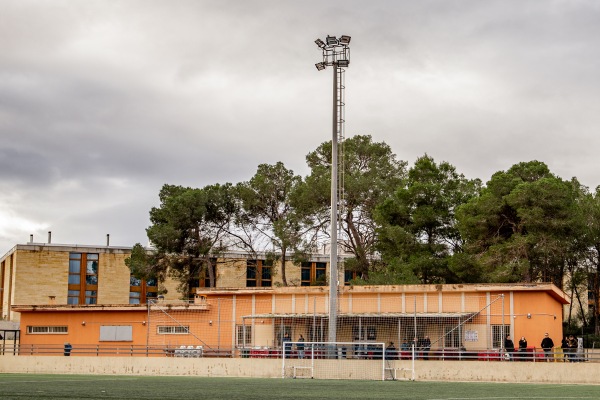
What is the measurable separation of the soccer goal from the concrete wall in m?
0.24

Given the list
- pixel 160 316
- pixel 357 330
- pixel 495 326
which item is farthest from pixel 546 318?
pixel 160 316

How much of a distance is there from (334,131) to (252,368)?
31.5ft

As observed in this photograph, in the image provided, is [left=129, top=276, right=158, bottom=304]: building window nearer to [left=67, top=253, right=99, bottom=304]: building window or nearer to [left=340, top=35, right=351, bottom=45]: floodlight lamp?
[left=67, top=253, right=99, bottom=304]: building window

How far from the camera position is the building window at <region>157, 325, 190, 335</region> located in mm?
40281

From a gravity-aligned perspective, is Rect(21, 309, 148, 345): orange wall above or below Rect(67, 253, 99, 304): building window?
below

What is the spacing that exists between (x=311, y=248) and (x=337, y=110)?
23.2 metres

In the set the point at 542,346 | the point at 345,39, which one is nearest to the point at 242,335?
the point at 542,346

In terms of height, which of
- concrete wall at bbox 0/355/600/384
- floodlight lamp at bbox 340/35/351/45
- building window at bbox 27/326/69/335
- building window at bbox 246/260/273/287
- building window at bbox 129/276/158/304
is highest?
floodlight lamp at bbox 340/35/351/45

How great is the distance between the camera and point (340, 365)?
93.4 ft

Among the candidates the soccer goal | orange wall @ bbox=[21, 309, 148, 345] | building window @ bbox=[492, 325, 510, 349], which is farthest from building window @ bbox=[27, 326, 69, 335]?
building window @ bbox=[492, 325, 510, 349]

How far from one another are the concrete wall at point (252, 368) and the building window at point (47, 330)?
28.3 feet

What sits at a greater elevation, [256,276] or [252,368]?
[256,276]

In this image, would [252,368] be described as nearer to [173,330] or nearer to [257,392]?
[173,330]

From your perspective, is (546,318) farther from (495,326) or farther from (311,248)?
(311,248)
